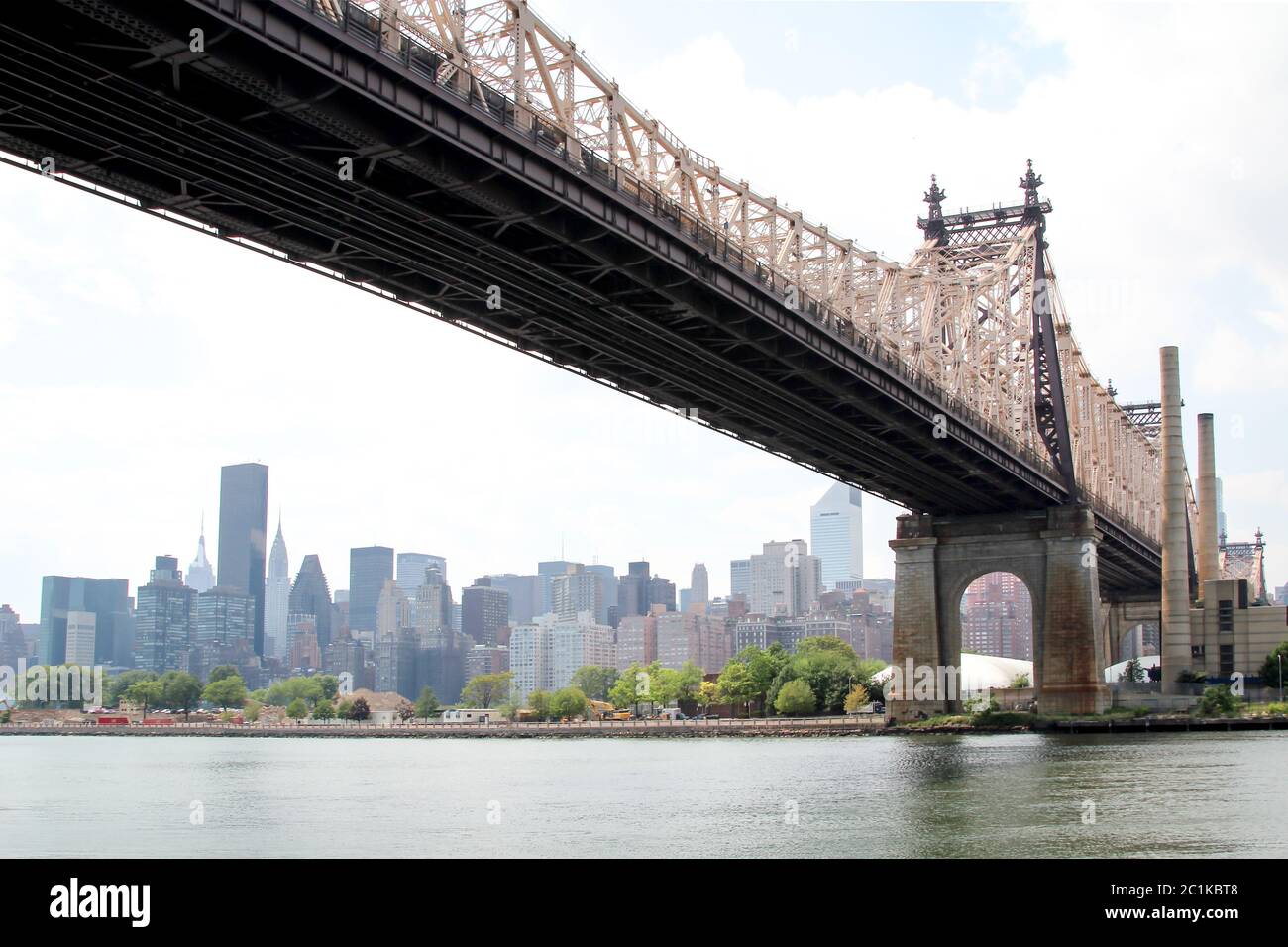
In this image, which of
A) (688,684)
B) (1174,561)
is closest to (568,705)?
(688,684)

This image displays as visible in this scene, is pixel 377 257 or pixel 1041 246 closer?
pixel 377 257

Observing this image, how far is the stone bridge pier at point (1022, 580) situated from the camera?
3541 inches

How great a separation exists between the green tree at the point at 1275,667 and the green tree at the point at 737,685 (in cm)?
5424

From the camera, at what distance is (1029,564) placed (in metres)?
93.2

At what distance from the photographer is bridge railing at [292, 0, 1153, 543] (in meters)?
32.7

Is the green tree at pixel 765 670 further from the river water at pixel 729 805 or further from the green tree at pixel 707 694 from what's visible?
the river water at pixel 729 805

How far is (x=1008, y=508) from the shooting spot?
94250 mm

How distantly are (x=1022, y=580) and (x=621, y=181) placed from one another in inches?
2138

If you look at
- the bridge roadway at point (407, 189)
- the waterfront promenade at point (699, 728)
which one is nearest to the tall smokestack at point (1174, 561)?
the waterfront promenade at point (699, 728)

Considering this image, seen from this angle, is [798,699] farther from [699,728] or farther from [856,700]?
[699,728]

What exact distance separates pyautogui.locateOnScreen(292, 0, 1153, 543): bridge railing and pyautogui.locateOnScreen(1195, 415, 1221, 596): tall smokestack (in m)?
46.9

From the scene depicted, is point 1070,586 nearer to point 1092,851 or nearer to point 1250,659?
point 1250,659
